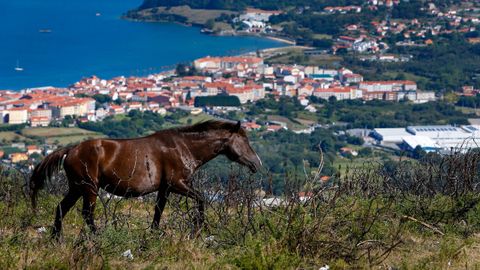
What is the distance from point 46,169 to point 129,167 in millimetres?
406

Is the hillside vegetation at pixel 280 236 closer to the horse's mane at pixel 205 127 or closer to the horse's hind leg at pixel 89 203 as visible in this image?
the horse's hind leg at pixel 89 203

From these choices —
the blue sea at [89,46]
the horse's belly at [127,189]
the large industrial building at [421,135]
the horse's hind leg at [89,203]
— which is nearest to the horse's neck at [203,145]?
the horse's belly at [127,189]

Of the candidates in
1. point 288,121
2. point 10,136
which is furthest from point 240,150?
point 288,121

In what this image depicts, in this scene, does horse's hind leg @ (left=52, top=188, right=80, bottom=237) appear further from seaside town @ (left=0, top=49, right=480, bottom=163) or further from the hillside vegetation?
seaside town @ (left=0, top=49, right=480, bottom=163)

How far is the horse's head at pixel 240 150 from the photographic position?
5.23 metres

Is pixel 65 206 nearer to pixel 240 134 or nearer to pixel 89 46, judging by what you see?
pixel 240 134

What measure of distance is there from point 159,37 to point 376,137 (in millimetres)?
34620

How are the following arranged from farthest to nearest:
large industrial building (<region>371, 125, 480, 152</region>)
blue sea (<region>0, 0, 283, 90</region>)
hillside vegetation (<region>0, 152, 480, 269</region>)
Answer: blue sea (<region>0, 0, 283, 90</region>), large industrial building (<region>371, 125, 480, 152</region>), hillside vegetation (<region>0, 152, 480, 269</region>)

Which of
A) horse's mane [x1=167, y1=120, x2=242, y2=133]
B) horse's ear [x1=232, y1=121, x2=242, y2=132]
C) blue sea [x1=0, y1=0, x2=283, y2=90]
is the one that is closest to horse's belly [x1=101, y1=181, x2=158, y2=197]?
horse's mane [x1=167, y1=120, x2=242, y2=133]

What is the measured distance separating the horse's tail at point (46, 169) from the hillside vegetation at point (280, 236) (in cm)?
20

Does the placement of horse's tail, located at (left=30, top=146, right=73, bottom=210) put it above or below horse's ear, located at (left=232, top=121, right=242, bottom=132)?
below

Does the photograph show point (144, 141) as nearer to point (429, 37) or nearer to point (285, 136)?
point (285, 136)

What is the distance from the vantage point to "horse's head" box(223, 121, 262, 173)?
5.23 metres

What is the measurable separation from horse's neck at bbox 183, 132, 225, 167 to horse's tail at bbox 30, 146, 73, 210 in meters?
0.58
